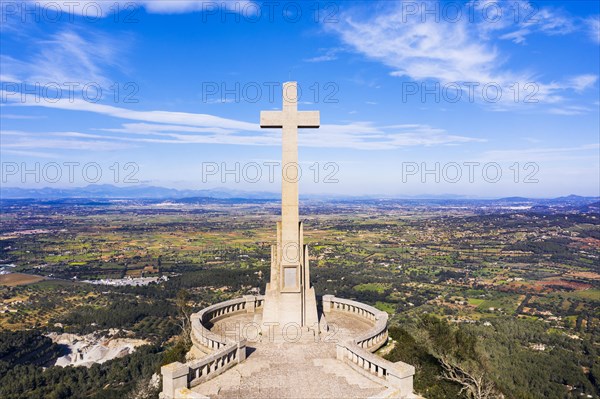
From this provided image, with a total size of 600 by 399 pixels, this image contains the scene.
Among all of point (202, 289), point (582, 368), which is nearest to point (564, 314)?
point (582, 368)

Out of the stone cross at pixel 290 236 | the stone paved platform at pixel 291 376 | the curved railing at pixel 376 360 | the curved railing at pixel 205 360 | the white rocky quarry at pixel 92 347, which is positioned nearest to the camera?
the curved railing at pixel 205 360

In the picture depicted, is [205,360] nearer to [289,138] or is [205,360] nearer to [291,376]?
[291,376]

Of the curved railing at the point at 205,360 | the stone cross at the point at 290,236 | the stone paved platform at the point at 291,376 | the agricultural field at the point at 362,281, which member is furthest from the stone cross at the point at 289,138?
the agricultural field at the point at 362,281

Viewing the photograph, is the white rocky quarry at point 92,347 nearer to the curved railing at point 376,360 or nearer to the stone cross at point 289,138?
the stone cross at point 289,138

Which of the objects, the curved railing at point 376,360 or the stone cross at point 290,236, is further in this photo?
the stone cross at point 290,236

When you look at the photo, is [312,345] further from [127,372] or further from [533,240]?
[533,240]

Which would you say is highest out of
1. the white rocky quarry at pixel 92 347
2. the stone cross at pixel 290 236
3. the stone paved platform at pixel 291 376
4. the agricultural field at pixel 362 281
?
the stone cross at pixel 290 236

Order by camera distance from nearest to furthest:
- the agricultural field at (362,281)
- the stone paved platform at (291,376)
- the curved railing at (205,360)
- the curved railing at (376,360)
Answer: the curved railing at (205,360) → the curved railing at (376,360) → the stone paved platform at (291,376) → the agricultural field at (362,281)

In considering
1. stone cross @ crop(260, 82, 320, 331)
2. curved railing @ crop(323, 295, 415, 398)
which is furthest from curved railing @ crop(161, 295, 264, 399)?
curved railing @ crop(323, 295, 415, 398)
